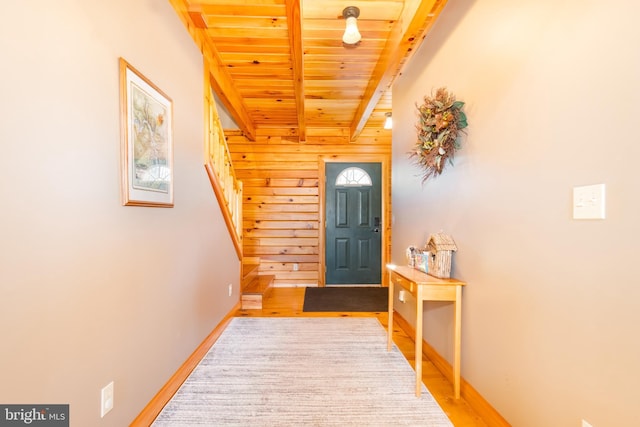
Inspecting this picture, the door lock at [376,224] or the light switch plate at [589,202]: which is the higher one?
the light switch plate at [589,202]

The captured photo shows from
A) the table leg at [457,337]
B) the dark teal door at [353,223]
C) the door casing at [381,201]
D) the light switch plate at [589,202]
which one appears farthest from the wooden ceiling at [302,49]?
the table leg at [457,337]

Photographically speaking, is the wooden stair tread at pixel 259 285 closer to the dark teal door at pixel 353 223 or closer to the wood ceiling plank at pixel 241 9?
the dark teal door at pixel 353 223

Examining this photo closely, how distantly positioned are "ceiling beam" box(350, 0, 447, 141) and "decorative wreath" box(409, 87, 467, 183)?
17.5 inches

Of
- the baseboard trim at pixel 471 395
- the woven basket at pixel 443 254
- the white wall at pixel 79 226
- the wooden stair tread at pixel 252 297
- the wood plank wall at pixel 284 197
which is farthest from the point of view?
the wood plank wall at pixel 284 197

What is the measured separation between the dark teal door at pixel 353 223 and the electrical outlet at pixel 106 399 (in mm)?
3562

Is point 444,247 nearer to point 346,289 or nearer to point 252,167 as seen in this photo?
point 346,289

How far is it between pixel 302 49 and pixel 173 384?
2491 mm

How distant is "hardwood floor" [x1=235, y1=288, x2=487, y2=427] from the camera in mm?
1604

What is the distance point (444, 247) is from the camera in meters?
1.86

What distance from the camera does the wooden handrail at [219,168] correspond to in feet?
8.32

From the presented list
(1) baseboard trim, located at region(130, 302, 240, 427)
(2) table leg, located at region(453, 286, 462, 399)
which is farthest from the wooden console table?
(1) baseboard trim, located at region(130, 302, 240, 427)

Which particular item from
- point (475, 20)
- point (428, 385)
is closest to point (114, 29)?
point (475, 20)

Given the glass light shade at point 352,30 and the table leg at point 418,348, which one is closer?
the table leg at point 418,348

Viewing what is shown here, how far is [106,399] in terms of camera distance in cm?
124
